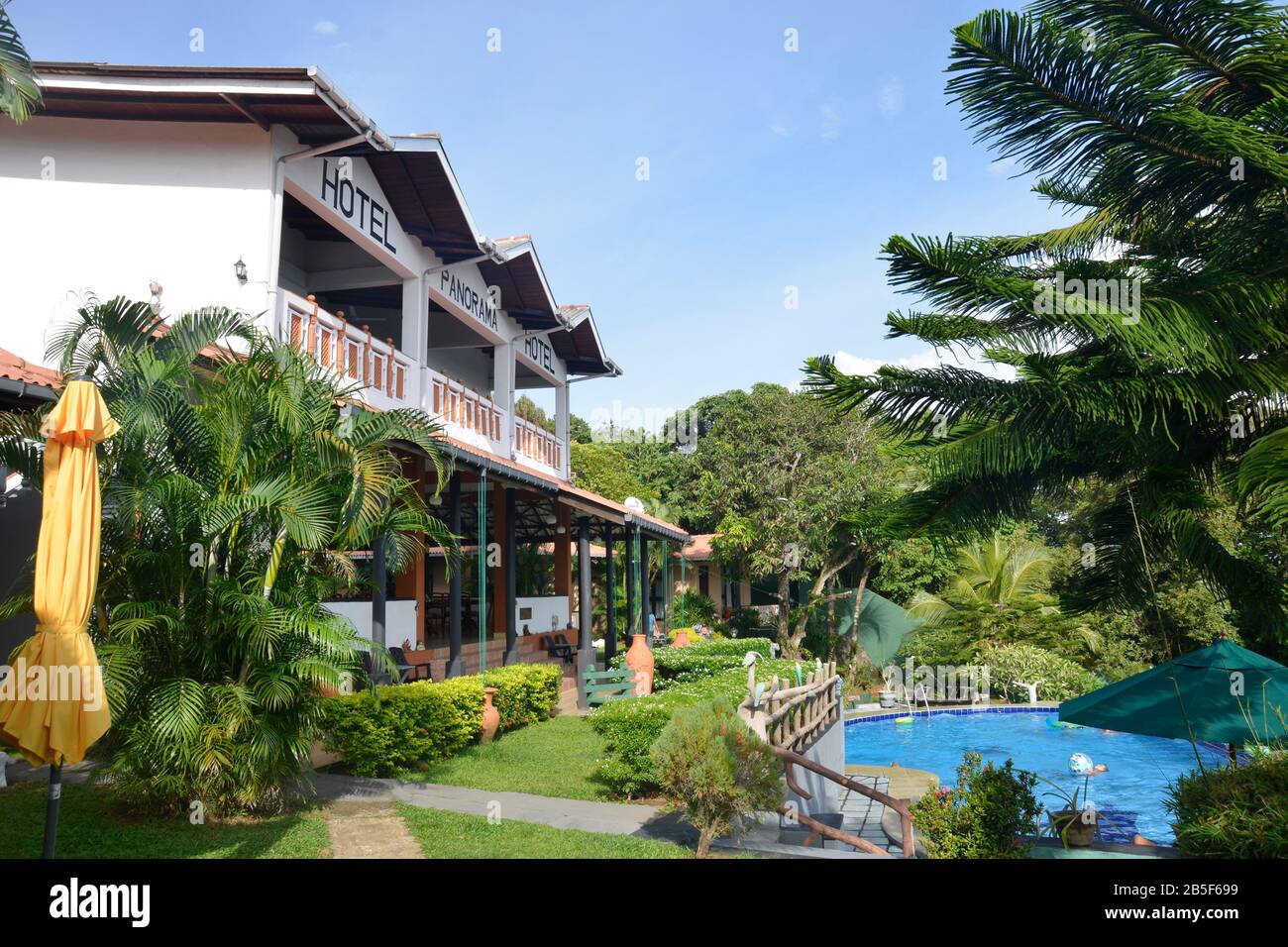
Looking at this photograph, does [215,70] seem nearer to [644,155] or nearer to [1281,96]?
[644,155]

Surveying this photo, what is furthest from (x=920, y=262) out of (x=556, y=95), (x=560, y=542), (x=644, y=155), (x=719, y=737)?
(x=560, y=542)

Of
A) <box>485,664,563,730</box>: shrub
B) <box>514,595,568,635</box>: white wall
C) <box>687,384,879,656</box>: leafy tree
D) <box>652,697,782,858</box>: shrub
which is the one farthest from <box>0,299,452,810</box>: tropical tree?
<box>687,384,879,656</box>: leafy tree

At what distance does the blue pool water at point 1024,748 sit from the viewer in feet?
57.7

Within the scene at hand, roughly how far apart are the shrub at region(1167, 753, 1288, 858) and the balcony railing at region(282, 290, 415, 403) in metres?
8.77

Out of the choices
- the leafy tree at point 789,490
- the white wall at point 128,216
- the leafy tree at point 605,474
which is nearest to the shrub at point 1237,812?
the white wall at point 128,216

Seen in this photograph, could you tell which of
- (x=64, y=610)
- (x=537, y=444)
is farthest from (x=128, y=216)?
(x=537, y=444)

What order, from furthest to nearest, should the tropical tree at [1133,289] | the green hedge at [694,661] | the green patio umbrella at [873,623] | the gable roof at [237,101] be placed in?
the green patio umbrella at [873,623] < the green hedge at [694,661] < the gable roof at [237,101] < the tropical tree at [1133,289]

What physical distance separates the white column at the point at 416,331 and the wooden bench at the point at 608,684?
5.66 m

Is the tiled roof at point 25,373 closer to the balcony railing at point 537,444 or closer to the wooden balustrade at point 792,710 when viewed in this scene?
the wooden balustrade at point 792,710

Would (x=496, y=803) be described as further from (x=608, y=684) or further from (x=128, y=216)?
(x=128, y=216)

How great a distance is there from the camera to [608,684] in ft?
52.5

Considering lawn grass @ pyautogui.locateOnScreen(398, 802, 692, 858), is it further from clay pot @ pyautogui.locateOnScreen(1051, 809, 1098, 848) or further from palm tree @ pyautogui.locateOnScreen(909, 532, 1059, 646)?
palm tree @ pyautogui.locateOnScreen(909, 532, 1059, 646)

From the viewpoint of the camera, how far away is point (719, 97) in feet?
34.2

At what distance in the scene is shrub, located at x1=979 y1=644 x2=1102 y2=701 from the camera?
71.2 ft
